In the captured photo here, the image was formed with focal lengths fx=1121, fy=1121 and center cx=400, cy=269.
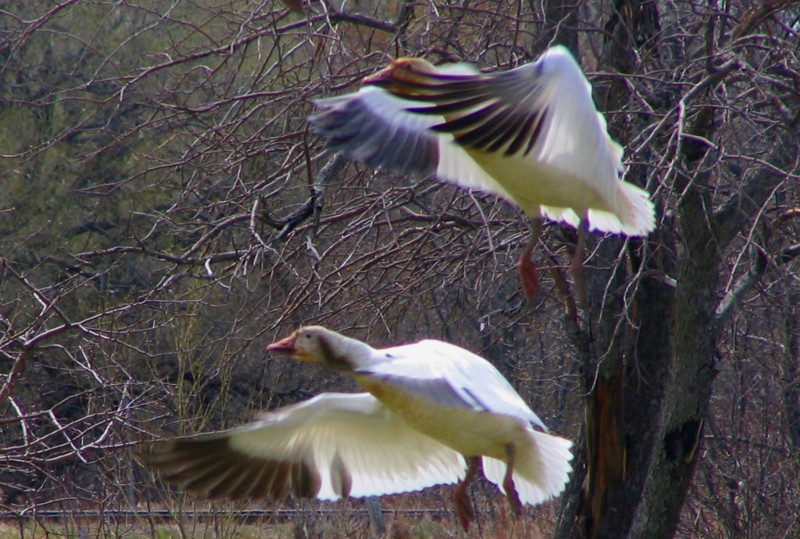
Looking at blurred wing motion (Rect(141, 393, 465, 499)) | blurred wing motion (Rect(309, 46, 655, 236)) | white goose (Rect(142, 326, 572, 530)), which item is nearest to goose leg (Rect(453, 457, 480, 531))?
white goose (Rect(142, 326, 572, 530))

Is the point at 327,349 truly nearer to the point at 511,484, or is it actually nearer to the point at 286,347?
the point at 286,347

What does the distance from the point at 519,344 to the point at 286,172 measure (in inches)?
191

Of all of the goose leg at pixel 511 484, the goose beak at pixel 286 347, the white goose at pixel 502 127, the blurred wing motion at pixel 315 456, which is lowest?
the blurred wing motion at pixel 315 456

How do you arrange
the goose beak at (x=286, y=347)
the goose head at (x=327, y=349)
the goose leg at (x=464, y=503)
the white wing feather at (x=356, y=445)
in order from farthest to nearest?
the white wing feather at (x=356, y=445), the goose leg at (x=464, y=503), the goose beak at (x=286, y=347), the goose head at (x=327, y=349)

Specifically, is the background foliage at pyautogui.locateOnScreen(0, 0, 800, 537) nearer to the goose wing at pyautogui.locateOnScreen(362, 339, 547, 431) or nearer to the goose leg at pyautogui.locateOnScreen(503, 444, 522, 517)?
the goose leg at pyautogui.locateOnScreen(503, 444, 522, 517)

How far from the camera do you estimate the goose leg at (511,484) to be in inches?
154

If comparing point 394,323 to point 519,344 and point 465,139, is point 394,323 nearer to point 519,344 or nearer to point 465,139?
point 465,139

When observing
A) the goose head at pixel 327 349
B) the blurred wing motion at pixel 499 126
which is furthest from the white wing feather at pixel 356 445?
the blurred wing motion at pixel 499 126

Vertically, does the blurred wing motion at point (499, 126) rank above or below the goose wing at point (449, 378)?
above

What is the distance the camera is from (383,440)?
15.5 feet

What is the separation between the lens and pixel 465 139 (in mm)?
3648

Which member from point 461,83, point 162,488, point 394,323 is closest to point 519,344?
point 162,488

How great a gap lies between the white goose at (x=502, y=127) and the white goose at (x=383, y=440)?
24.2 inches

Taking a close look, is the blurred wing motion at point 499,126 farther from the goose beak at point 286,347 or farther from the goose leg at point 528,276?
the goose beak at point 286,347
